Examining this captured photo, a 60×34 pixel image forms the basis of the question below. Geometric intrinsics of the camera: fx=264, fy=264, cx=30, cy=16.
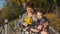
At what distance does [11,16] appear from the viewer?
98.3 ft

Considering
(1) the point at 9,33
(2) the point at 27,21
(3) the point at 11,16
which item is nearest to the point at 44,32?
(2) the point at 27,21

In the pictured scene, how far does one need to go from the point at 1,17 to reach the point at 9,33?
64.9 ft

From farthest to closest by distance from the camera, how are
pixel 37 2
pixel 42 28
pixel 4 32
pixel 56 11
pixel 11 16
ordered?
1. pixel 11 16
2. pixel 56 11
3. pixel 37 2
4. pixel 4 32
5. pixel 42 28

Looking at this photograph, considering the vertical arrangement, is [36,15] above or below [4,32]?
above

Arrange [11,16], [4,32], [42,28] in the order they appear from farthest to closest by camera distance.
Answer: [11,16], [4,32], [42,28]

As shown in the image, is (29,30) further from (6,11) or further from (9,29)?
(6,11)

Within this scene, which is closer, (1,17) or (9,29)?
(9,29)

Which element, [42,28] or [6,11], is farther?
[6,11]

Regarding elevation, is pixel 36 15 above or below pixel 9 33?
above

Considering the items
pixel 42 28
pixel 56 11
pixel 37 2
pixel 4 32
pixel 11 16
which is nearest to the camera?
pixel 42 28

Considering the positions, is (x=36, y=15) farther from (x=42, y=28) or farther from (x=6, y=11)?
(x=6, y=11)

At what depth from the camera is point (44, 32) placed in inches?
232

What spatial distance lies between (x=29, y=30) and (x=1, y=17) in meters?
26.1

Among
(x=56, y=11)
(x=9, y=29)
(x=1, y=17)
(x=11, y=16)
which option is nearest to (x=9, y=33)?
(x=9, y=29)
